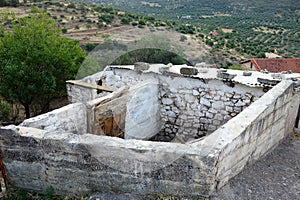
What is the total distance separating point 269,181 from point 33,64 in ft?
26.3

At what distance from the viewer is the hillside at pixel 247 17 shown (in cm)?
3266

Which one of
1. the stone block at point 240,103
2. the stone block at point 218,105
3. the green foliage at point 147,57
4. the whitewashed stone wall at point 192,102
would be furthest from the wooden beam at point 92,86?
the stone block at point 240,103

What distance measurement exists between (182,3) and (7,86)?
107 ft

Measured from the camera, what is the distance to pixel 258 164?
4.57 metres

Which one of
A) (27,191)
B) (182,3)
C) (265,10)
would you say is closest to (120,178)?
(27,191)

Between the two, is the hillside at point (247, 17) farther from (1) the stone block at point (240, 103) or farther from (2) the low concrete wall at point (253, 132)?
(2) the low concrete wall at point (253, 132)

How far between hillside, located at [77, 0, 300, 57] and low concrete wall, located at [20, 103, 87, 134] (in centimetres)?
2651

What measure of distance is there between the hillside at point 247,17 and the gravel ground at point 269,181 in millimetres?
25867

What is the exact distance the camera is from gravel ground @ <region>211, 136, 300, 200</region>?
3.78 m

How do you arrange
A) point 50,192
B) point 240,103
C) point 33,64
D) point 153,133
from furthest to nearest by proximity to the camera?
point 33,64
point 153,133
point 240,103
point 50,192

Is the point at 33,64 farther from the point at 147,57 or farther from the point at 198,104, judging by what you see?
the point at 198,104

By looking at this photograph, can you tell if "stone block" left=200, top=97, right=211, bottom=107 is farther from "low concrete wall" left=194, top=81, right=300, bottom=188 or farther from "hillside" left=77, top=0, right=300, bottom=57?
"hillside" left=77, top=0, right=300, bottom=57

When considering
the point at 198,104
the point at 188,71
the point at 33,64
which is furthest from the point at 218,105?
the point at 33,64

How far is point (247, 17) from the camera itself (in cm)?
4025
